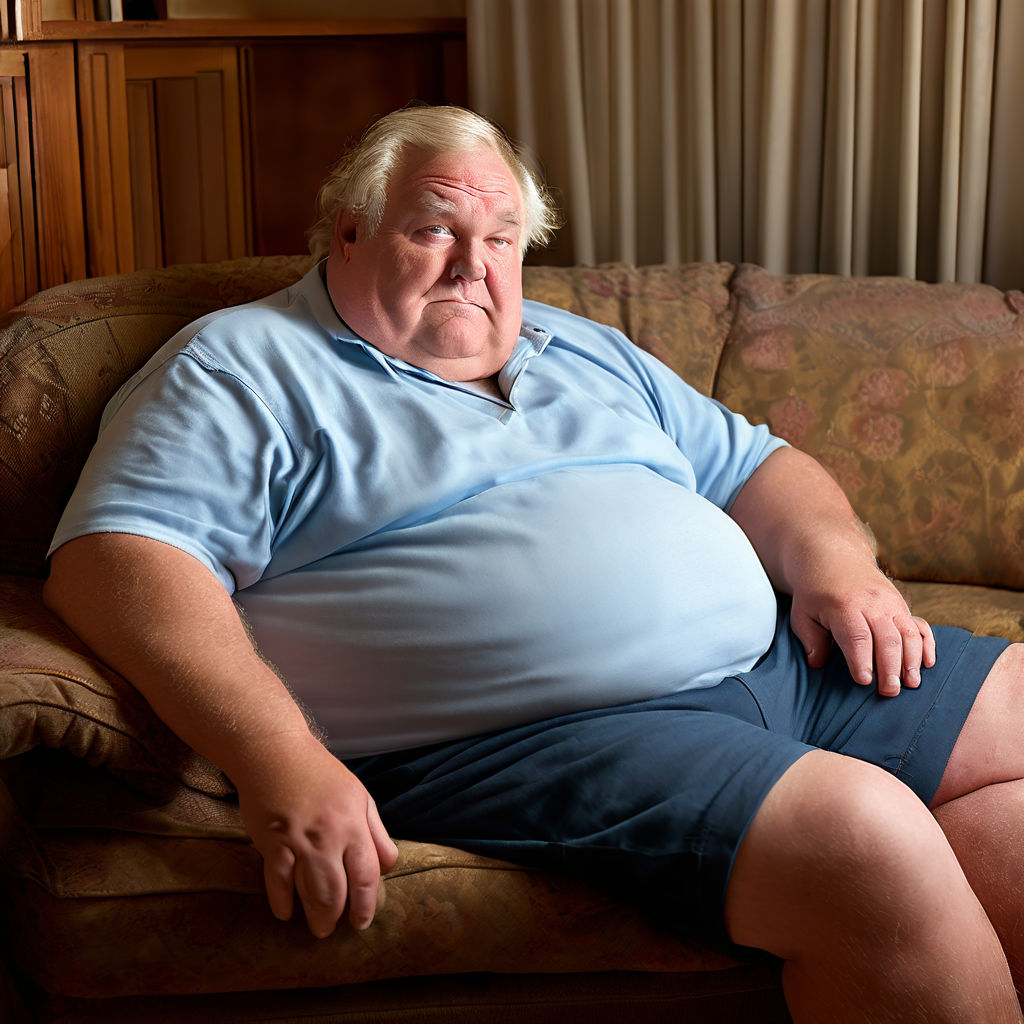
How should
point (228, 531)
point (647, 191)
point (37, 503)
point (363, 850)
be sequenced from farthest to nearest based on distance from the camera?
point (647, 191), point (37, 503), point (228, 531), point (363, 850)

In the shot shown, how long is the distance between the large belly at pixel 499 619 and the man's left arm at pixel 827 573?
0.39 feet

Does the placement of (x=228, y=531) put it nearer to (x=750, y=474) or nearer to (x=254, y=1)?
(x=750, y=474)

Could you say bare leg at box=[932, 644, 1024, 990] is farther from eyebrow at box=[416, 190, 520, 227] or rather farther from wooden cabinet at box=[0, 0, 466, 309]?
wooden cabinet at box=[0, 0, 466, 309]

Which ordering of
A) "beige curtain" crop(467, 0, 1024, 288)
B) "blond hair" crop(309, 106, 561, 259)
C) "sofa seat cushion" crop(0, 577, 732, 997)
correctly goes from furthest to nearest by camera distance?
1. "beige curtain" crop(467, 0, 1024, 288)
2. "blond hair" crop(309, 106, 561, 259)
3. "sofa seat cushion" crop(0, 577, 732, 997)

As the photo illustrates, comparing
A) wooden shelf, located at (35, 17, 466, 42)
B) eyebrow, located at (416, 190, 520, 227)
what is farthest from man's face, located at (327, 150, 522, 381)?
wooden shelf, located at (35, 17, 466, 42)

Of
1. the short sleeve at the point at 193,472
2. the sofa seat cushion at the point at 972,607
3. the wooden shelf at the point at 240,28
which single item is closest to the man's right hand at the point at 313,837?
the short sleeve at the point at 193,472

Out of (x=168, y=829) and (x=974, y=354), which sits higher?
(x=974, y=354)

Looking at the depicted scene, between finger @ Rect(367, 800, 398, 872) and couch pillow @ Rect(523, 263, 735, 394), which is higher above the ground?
couch pillow @ Rect(523, 263, 735, 394)

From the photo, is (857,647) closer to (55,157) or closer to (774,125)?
(774,125)

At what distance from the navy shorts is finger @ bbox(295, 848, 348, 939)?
0.17 metres

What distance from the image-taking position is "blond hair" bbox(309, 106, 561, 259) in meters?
1.34

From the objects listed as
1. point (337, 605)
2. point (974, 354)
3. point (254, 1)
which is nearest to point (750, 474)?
point (974, 354)

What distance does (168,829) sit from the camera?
105cm

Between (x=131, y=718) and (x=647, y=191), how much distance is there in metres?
1.82
